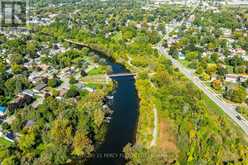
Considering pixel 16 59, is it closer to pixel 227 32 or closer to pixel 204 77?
pixel 204 77

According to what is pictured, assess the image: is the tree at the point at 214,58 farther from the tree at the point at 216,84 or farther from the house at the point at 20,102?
the house at the point at 20,102

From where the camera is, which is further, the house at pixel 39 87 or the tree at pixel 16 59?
the tree at pixel 16 59

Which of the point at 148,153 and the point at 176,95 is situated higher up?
the point at 176,95

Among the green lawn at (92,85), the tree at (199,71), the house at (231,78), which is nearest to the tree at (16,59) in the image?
the green lawn at (92,85)

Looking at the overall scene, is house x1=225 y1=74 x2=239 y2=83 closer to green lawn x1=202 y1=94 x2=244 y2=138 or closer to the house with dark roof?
green lawn x1=202 y1=94 x2=244 y2=138

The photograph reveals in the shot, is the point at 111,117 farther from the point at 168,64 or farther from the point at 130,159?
the point at 168,64

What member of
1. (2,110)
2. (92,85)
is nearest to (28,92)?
(2,110)

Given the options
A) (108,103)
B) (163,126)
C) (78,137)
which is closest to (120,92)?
(108,103)


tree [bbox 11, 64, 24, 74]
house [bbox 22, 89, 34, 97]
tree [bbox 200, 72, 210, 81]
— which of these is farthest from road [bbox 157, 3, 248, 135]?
tree [bbox 11, 64, 24, 74]
